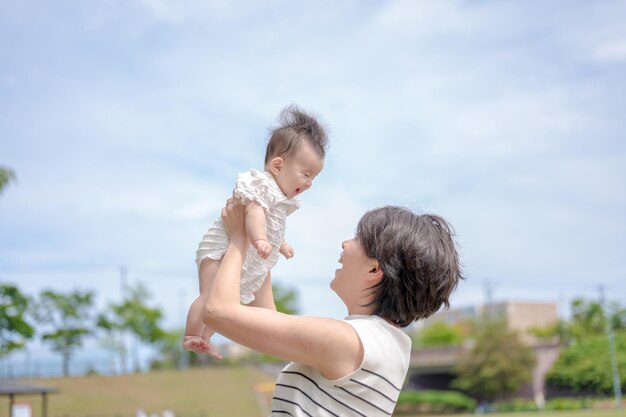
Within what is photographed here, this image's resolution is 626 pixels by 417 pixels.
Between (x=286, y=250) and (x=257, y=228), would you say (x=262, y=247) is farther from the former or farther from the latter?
(x=286, y=250)

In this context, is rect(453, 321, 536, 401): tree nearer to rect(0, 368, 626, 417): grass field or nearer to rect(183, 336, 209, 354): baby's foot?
rect(0, 368, 626, 417): grass field

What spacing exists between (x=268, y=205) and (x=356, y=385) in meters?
0.66

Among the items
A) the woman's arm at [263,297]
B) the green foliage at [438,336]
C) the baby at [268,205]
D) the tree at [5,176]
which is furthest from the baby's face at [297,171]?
the green foliage at [438,336]

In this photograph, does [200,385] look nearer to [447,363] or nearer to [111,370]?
[111,370]

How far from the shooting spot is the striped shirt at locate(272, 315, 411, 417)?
2191 millimetres

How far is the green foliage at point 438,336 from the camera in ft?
249

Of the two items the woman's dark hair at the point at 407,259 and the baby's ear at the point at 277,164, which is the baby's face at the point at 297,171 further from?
the woman's dark hair at the point at 407,259

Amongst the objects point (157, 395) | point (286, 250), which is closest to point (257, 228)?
point (286, 250)

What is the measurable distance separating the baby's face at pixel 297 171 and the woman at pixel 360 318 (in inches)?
13.0

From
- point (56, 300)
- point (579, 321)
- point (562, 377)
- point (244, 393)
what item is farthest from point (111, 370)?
point (579, 321)

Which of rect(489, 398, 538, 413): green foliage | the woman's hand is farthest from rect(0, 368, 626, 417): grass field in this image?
the woman's hand

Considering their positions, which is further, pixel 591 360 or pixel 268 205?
pixel 591 360

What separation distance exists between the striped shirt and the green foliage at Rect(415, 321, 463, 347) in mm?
73929

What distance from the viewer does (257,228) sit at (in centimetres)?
240
